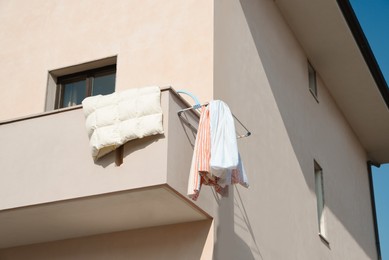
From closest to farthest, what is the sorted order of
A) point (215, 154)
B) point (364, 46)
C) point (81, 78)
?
1. point (215, 154)
2. point (81, 78)
3. point (364, 46)

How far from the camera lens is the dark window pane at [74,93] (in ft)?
39.9

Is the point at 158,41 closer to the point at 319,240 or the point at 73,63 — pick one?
the point at 73,63

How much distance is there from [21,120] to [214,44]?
10.0 ft

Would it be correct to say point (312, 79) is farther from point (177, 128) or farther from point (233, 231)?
point (177, 128)

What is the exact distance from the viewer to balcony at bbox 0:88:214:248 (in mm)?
8891

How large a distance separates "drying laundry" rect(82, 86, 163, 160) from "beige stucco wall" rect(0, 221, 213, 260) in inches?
59.4

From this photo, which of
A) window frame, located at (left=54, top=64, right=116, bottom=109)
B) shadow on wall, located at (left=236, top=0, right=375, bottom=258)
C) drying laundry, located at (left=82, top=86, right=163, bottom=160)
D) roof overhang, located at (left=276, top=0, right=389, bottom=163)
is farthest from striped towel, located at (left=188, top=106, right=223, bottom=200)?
roof overhang, located at (left=276, top=0, right=389, bottom=163)

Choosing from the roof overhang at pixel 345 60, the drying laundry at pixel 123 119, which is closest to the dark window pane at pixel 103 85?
the drying laundry at pixel 123 119

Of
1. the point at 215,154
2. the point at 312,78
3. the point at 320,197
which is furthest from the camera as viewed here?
the point at 312,78

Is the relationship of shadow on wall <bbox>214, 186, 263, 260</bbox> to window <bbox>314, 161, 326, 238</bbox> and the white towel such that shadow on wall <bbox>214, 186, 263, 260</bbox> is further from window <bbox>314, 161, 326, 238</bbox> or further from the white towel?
window <bbox>314, 161, 326, 238</bbox>

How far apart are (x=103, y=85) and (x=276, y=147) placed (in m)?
3.35

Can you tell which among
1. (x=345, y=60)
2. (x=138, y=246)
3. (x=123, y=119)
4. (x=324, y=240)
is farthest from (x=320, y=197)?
(x=123, y=119)

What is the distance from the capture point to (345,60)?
1677cm

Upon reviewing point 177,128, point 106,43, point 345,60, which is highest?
point 345,60
